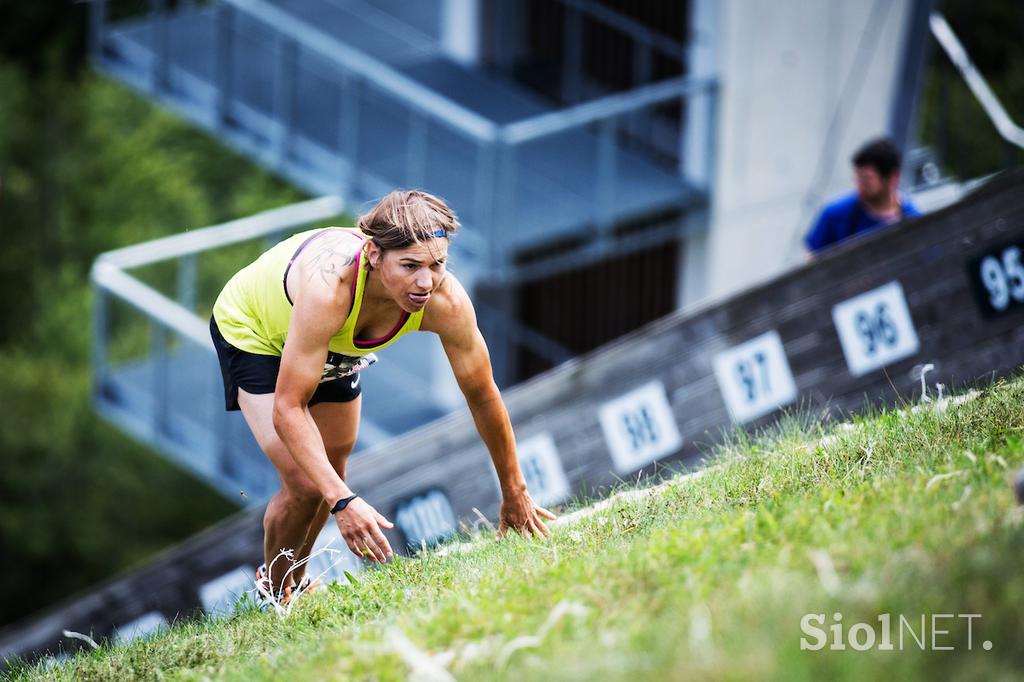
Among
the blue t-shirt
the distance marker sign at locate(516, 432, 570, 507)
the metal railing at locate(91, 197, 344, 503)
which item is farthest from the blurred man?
the metal railing at locate(91, 197, 344, 503)

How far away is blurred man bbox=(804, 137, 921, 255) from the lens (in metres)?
8.55

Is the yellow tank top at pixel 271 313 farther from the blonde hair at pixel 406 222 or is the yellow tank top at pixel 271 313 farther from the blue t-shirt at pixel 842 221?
the blue t-shirt at pixel 842 221

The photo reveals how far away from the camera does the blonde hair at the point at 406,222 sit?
4895mm

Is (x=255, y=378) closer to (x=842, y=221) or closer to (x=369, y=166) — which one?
(x=842, y=221)

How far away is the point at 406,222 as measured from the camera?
4.90 metres

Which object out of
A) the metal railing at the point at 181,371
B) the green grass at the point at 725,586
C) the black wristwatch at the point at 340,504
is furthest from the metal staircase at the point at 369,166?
the black wristwatch at the point at 340,504

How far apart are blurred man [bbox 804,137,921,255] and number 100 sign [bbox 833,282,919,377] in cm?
106

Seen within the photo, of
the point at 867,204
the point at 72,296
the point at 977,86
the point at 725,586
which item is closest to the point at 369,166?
the point at 867,204

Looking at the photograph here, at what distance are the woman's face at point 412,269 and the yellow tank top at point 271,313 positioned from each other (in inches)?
9.4

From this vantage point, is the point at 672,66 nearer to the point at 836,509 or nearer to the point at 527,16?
the point at 527,16

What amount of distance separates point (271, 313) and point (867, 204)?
481 centimetres

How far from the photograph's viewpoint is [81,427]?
1065 inches

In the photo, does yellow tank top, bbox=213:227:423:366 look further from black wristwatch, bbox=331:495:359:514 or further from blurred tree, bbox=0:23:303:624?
blurred tree, bbox=0:23:303:624

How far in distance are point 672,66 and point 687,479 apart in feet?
31.2
